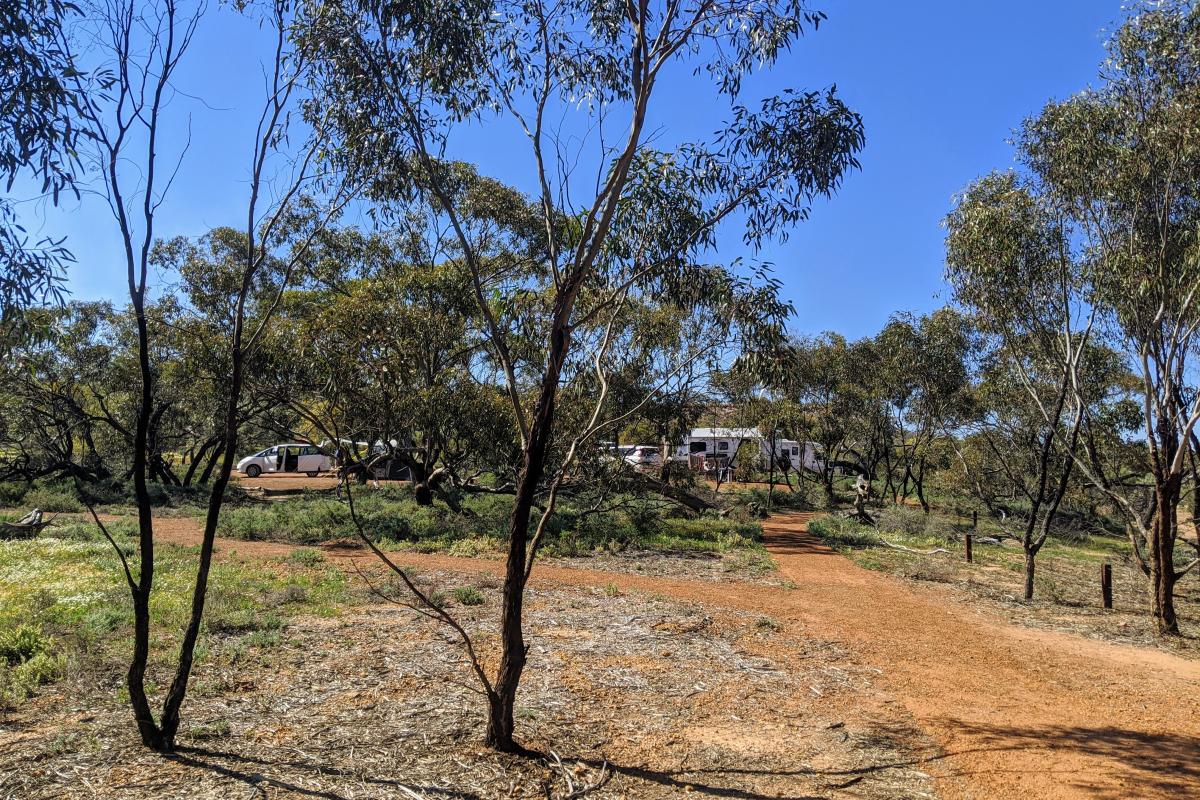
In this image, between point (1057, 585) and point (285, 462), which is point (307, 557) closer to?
point (1057, 585)

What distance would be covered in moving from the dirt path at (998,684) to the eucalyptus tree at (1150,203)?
8.70ft

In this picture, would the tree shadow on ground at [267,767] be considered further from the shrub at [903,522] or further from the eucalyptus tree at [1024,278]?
the shrub at [903,522]

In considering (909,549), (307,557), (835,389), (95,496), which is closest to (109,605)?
(307,557)

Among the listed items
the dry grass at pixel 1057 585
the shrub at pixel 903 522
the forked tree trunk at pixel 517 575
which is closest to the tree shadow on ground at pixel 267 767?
the forked tree trunk at pixel 517 575

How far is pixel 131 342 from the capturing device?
27.2m

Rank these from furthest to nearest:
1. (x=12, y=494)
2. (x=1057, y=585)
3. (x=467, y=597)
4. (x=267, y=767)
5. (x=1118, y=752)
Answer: (x=12, y=494)
(x=1057, y=585)
(x=467, y=597)
(x=1118, y=752)
(x=267, y=767)

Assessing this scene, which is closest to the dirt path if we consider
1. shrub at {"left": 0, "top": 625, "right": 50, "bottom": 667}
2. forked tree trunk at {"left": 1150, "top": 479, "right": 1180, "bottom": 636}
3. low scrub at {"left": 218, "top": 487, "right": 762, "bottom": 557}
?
forked tree trunk at {"left": 1150, "top": 479, "right": 1180, "bottom": 636}

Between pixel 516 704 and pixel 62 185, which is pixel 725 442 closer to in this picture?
pixel 516 704

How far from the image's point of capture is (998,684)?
810 centimetres

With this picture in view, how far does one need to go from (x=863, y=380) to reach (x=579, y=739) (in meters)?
27.7

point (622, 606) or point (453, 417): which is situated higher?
point (453, 417)

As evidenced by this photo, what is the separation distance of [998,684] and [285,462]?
1403 inches

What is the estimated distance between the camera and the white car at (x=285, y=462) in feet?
121

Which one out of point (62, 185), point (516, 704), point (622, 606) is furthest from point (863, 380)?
point (62, 185)
